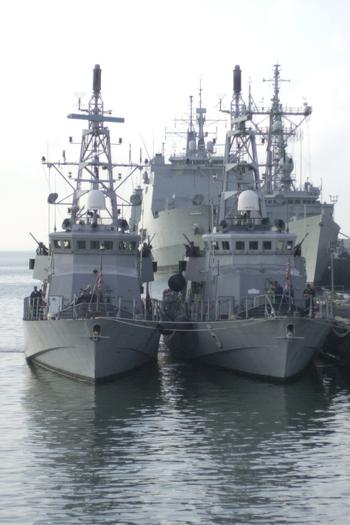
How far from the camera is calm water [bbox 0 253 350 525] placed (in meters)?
18.2

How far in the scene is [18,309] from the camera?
2891 inches

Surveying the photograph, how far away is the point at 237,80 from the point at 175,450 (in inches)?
776

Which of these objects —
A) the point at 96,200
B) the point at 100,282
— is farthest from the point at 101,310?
the point at 96,200

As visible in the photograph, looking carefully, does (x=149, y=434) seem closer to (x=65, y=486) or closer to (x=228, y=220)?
(x=65, y=486)

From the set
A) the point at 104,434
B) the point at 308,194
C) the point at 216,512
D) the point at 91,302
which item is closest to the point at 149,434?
the point at 104,434

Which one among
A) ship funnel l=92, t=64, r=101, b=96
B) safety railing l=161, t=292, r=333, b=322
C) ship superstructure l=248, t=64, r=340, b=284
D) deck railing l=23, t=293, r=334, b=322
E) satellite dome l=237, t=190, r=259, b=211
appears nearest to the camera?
deck railing l=23, t=293, r=334, b=322

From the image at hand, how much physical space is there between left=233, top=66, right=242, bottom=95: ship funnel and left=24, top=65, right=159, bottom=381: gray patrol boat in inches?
190

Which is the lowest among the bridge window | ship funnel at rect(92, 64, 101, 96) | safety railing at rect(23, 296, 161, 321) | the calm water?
the calm water

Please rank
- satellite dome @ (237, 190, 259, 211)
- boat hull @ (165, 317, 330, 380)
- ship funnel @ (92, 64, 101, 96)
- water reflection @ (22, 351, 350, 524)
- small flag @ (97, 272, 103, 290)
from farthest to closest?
ship funnel @ (92, 64, 101, 96) < satellite dome @ (237, 190, 259, 211) < small flag @ (97, 272, 103, 290) < boat hull @ (165, 317, 330, 380) < water reflection @ (22, 351, 350, 524)

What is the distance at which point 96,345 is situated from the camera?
3038 centimetres

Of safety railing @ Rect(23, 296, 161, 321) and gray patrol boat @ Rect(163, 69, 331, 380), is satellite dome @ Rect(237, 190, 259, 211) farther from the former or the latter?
safety railing @ Rect(23, 296, 161, 321)

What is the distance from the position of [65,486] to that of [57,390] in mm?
10935

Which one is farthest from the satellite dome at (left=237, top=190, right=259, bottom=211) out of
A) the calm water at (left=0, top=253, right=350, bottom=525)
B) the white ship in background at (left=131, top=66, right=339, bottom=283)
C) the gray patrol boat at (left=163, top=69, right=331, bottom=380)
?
the white ship in background at (left=131, top=66, right=339, bottom=283)

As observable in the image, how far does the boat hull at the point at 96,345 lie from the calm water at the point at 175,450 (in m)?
0.51
